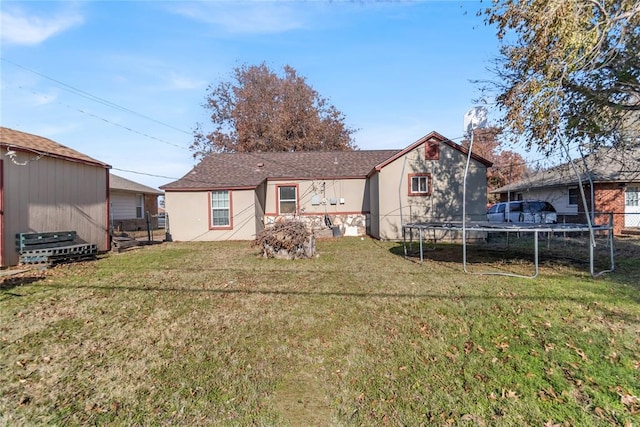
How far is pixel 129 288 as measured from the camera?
6727mm

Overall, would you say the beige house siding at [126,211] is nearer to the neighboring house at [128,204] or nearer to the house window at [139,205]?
the neighboring house at [128,204]

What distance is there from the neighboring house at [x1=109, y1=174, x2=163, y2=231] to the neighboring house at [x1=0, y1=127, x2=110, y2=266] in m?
8.01

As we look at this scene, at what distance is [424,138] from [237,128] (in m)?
19.9

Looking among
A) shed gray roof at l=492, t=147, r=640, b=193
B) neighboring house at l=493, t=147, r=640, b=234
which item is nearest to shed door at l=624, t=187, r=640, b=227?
neighboring house at l=493, t=147, r=640, b=234

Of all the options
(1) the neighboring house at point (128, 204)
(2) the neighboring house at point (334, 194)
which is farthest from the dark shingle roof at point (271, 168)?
(1) the neighboring house at point (128, 204)

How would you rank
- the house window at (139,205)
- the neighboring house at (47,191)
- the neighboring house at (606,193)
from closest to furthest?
1. the neighboring house at (47,191)
2. the neighboring house at (606,193)
3. the house window at (139,205)

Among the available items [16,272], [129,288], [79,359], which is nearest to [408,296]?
[79,359]

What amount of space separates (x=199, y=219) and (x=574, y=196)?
64.7 feet

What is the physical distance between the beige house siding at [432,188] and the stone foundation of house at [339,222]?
2486 mm

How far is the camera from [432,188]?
583 inches

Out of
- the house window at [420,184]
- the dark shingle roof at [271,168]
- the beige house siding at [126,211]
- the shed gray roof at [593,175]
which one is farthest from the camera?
the beige house siding at [126,211]

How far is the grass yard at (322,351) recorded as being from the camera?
2.99 m

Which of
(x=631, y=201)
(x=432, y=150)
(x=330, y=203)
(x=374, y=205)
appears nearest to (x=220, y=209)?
(x=330, y=203)

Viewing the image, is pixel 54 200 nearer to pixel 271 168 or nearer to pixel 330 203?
pixel 271 168
